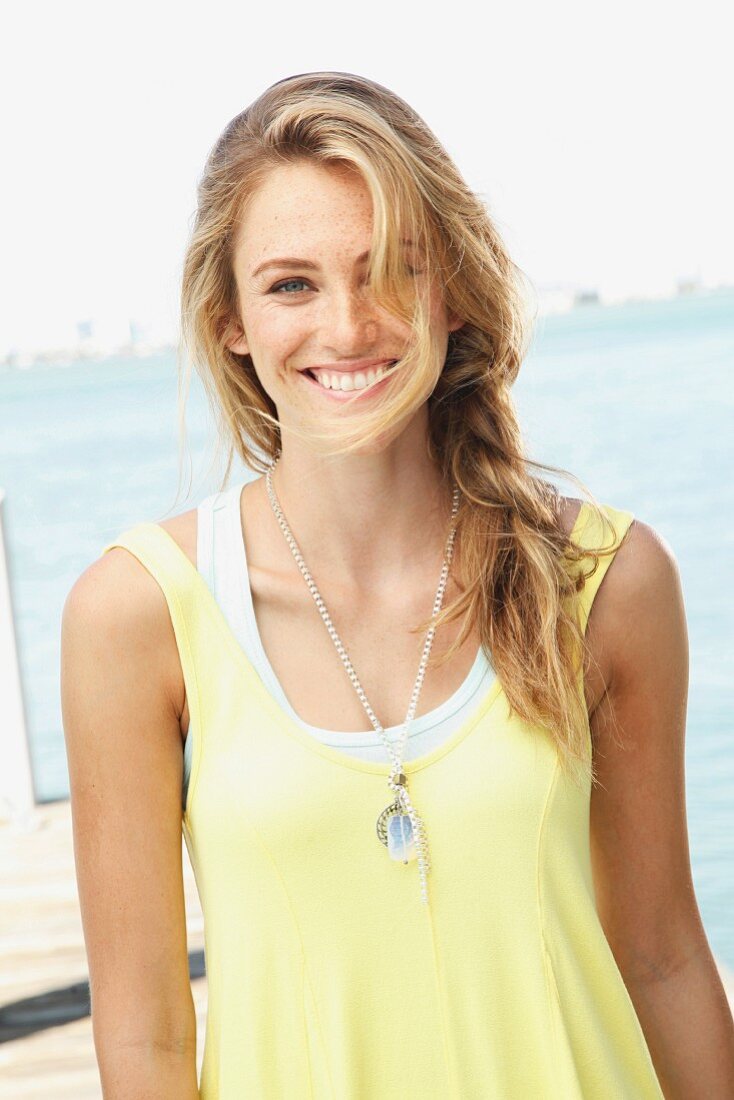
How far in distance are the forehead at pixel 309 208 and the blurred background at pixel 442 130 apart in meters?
22.2

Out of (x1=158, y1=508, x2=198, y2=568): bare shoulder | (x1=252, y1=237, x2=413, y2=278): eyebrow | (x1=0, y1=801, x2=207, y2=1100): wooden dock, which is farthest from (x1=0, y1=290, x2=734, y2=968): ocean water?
(x1=0, y1=801, x2=207, y2=1100): wooden dock

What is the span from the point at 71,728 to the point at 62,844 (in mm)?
3797

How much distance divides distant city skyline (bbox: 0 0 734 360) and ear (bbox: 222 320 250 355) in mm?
35188

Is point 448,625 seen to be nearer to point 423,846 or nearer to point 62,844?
point 423,846

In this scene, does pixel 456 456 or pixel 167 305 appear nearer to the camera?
pixel 456 456

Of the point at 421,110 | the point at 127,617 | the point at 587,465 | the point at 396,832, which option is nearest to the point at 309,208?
the point at 127,617

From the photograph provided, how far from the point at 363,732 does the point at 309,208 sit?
52 centimetres

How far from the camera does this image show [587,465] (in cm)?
2553

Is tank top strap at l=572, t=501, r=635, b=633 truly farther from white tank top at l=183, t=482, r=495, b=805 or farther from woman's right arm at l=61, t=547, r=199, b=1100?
woman's right arm at l=61, t=547, r=199, b=1100

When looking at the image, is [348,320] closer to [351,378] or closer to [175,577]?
[351,378]

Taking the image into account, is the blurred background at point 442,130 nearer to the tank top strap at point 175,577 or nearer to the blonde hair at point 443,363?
the blonde hair at point 443,363

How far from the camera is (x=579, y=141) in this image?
133ft

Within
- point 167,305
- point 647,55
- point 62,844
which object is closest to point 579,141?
point 647,55

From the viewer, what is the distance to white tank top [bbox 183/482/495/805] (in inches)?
54.6
